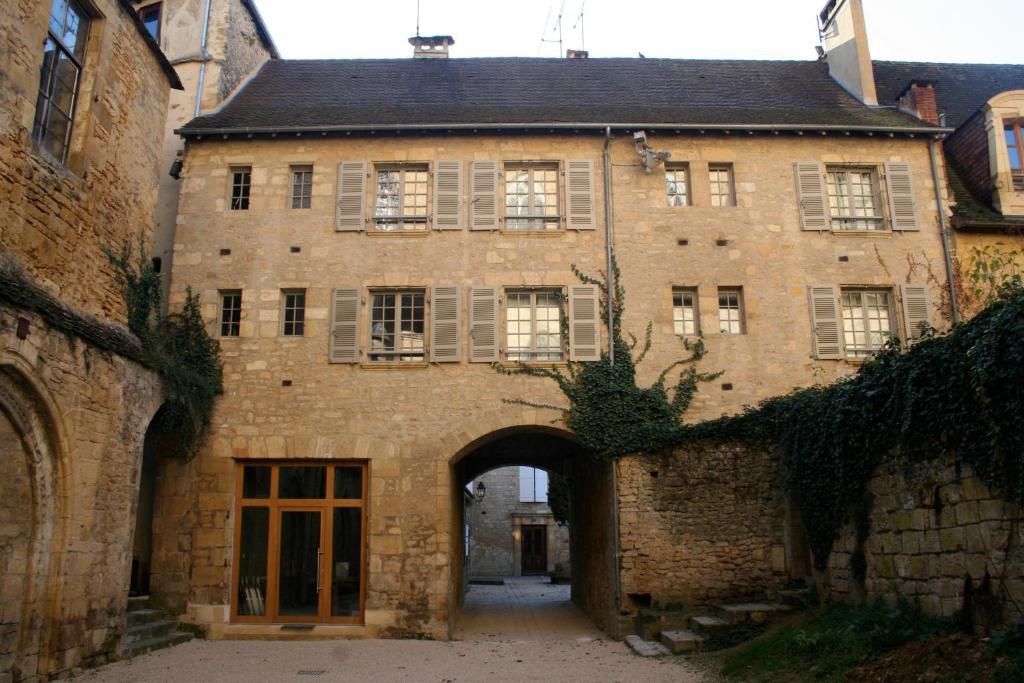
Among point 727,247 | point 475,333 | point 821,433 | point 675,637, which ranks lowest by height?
point 675,637

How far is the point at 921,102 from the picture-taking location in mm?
13344

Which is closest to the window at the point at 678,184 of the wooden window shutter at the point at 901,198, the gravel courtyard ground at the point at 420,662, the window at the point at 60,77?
the wooden window shutter at the point at 901,198

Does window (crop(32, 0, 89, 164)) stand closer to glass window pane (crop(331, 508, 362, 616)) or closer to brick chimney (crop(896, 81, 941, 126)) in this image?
glass window pane (crop(331, 508, 362, 616))

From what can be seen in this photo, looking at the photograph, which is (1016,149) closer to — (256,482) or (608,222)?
(608,222)

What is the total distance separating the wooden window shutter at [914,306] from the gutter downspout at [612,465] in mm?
4236

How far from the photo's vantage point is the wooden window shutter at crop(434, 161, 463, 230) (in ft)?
39.2

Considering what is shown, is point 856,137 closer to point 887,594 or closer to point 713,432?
point 713,432

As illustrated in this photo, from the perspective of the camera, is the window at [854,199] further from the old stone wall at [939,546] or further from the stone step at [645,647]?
the stone step at [645,647]

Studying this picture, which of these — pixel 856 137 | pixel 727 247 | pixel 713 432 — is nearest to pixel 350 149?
pixel 727 247

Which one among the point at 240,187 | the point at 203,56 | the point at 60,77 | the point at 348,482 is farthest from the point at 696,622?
the point at 203,56

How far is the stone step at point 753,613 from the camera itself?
938 cm

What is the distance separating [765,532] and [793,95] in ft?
24.7

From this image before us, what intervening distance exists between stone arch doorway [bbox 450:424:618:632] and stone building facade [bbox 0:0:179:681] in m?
4.33

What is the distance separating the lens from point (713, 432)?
11031mm
